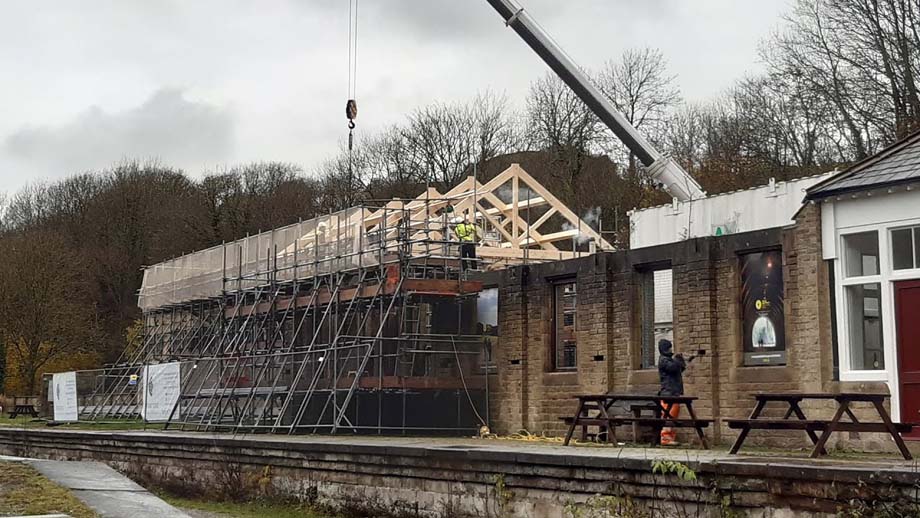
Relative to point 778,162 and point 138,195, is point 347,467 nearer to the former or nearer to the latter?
point 778,162

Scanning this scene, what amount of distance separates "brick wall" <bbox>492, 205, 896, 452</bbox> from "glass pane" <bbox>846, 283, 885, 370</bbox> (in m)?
0.37

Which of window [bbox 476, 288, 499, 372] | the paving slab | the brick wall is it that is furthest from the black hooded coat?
the paving slab

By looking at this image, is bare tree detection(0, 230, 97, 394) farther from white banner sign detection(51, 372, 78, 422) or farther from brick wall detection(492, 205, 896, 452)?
brick wall detection(492, 205, 896, 452)

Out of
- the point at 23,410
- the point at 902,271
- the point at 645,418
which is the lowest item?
the point at 23,410

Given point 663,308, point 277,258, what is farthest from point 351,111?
point 663,308

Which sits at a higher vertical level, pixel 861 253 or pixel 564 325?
pixel 861 253

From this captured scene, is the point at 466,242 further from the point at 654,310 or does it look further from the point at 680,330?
the point at 680,330

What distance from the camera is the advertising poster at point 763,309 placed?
17391 mm

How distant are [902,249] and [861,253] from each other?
0.73 metres

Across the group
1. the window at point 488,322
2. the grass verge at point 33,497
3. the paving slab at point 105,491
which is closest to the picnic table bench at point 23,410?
the window at point 488,322

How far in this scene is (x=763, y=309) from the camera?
58.0 feet

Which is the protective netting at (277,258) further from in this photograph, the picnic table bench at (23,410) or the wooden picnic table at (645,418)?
the wooden picnic table at (645,418)

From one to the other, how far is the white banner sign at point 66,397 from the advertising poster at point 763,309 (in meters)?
21.9

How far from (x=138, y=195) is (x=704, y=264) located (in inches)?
1793
